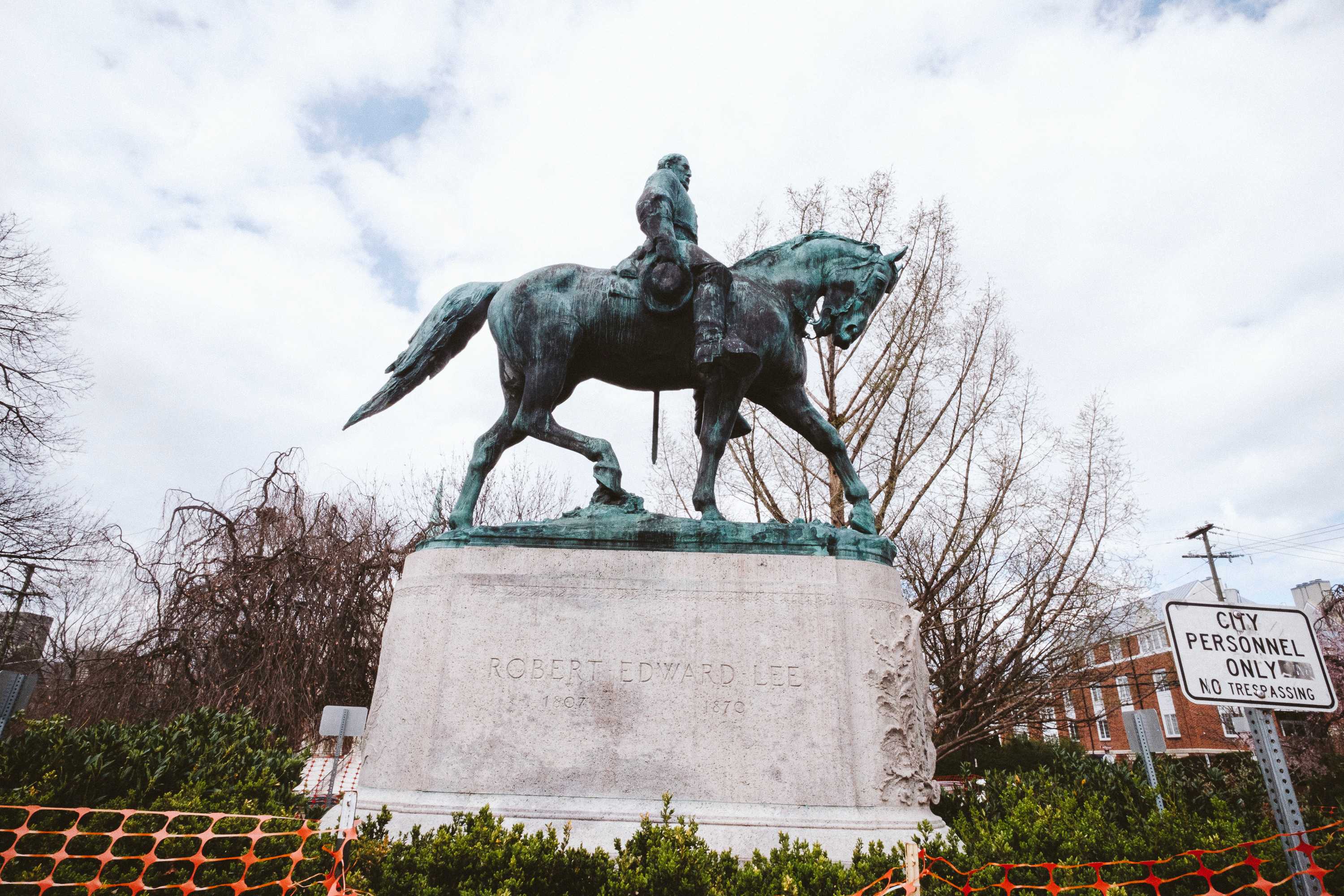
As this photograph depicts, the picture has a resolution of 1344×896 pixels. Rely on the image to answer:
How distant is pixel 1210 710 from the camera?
3972 cm

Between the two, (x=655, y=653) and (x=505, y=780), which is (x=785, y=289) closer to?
(x=655, y=653)

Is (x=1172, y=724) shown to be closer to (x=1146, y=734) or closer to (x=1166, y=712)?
(x=1166, y=712)

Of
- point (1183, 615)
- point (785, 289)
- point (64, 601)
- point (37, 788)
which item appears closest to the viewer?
point (1183, 615)

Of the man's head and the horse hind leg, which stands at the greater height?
the man's head

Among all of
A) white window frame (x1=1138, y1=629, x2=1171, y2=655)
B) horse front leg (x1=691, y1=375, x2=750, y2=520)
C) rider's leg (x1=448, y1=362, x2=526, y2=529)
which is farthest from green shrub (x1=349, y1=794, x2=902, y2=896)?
white window frame (x1=1138, y1=629, x2=1171, y2=655)

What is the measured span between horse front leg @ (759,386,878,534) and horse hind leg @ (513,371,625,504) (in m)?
1.58

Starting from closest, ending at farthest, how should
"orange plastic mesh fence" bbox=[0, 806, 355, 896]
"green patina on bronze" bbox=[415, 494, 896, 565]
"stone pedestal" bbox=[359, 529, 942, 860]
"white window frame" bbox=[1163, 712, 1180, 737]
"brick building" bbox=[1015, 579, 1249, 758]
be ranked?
"orange plastic mesh fence" bbox=[0, 806, 355, 896], "stone pedestal" bbox=[359, 529, 942, 860], "green patina on bronze" bbox=[415, 494, 896, 565], "brick building" bbox=[1015, 579, 1249, 758], "white window frame" bbox=[1163, 712, 1180, 737]

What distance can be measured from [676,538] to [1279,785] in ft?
12.8

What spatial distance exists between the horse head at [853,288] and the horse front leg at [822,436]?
660 millimetres

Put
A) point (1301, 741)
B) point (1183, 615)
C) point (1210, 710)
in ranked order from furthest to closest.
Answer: point (1210, 710), point (1301, 741), point (1183, 615)

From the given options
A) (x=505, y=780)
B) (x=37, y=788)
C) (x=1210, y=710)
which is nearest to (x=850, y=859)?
(x=505, y=780)

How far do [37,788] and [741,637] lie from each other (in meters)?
4.65

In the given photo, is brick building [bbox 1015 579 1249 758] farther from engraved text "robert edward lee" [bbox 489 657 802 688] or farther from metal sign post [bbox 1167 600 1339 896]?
metal sign post [bbox 1167 600 1339 896]

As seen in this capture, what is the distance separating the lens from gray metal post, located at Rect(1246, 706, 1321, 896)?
11.4 feet
